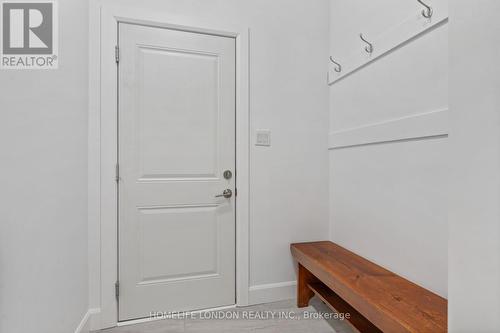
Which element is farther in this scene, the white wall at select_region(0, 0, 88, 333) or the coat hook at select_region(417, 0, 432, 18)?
the coat hook at select_region(417, 0, 432, 18)

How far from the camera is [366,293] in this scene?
1320 mm

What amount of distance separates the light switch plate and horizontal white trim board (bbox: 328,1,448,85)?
710 mm

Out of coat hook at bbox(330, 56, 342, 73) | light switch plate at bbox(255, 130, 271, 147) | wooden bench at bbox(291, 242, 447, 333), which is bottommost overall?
wooden bench at bbox(291, 242, 447, 333)

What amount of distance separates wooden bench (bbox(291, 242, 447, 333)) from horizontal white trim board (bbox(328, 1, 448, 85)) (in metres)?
1.32

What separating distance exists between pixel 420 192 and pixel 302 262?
925mm

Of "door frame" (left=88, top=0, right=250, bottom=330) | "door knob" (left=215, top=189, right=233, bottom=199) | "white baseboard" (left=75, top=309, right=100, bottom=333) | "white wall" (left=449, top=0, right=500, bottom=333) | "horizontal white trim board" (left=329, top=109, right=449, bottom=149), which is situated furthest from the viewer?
"door knob" (left=215, top=189, right=233, bottom=199)

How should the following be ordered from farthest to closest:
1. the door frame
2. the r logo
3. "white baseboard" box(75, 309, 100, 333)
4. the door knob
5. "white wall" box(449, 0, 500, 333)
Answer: the door knob → the door frame → "white baseboard" box(75, 309, 100, 333) → the r logo → "white wall" box(449, 0, 500, 333)

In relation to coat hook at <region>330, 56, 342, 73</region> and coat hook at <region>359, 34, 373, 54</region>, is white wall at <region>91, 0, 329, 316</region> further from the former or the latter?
coat hook at <region>359, 34, 373, 54</region>

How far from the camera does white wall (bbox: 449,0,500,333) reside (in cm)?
72

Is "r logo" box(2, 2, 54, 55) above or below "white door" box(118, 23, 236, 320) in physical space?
above

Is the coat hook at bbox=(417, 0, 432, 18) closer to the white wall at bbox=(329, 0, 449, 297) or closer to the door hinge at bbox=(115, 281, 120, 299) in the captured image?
the white wall at bbox=(329, 0, 449, 297)

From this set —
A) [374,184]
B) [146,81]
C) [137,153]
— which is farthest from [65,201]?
[374,184]

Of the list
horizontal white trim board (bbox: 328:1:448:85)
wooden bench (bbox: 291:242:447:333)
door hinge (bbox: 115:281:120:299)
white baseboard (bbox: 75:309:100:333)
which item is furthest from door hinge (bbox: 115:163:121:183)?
horizontal white trim board (bbox: 328:1:448:85)

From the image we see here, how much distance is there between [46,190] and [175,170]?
0.80 m
